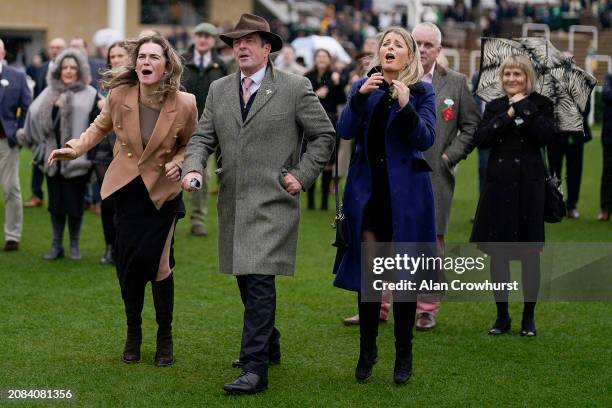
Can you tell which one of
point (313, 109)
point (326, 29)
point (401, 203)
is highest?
point (313, 109)

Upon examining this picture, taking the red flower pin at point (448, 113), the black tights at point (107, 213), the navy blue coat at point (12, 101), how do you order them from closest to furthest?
the red flower pin at point (448, 113), the black tights at point (107, 213), the navy blue coat at point (12, 101)

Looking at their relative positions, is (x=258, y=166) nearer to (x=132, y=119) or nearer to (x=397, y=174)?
(x=397, y=174)

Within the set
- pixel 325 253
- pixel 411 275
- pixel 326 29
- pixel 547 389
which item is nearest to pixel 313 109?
pixel 411 275

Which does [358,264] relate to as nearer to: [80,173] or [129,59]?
[129,59]

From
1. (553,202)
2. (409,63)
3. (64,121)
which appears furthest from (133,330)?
(64,121)

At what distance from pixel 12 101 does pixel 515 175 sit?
546cm

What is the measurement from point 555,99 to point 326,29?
30.0 meters

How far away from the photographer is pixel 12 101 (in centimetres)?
1152

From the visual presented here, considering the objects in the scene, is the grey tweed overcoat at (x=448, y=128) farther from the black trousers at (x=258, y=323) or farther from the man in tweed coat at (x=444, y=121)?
the black trousers at (x=258, y=323)

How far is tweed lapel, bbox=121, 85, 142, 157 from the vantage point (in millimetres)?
7086

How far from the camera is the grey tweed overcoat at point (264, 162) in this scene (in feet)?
22.1

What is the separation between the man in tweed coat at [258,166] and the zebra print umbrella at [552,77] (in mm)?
2023

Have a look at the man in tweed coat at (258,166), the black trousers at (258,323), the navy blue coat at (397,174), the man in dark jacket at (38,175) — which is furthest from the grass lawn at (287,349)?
the man in dark jacket at (38,175)

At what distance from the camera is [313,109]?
270 inches
